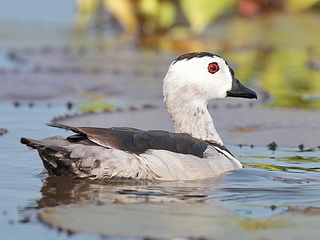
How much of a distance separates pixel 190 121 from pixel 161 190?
132cm

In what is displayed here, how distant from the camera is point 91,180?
7770 mm

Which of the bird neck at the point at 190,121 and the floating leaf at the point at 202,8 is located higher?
the floating leaf at the point at 202,8

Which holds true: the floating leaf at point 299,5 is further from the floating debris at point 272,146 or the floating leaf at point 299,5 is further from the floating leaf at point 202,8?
the floating debris at point 272,146

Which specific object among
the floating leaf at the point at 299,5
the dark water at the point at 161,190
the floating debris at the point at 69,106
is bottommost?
the dark water at the point at 161,190

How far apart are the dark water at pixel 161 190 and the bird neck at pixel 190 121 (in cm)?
46

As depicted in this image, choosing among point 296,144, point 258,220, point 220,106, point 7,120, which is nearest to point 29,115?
point 7,120

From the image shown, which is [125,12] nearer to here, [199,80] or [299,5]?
[299,5]

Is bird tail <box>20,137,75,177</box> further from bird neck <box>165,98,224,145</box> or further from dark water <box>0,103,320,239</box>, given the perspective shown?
bird neck <box>165,98,224,145</box>

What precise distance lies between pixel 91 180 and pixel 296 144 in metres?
2.65

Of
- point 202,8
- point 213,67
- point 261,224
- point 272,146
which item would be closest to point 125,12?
point 202,8

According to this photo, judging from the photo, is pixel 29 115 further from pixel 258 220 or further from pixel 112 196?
pixel 258 220

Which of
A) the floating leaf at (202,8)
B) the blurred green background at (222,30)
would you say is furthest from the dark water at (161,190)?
the floating leaf at (202,8)

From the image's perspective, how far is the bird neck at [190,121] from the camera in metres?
8.70

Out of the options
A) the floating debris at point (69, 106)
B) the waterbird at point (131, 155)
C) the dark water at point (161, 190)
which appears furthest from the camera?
the floating debris at point (69, 106)
